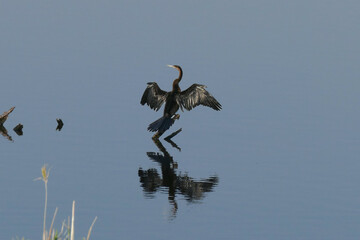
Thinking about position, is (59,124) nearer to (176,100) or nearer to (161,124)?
(161,124)

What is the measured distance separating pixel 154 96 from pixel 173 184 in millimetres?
6014

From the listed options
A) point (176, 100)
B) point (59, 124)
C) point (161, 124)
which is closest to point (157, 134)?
point (161, 124)

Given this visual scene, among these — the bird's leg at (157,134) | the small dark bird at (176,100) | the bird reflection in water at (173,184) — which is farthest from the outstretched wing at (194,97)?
the bird reflection in water at (173,184)

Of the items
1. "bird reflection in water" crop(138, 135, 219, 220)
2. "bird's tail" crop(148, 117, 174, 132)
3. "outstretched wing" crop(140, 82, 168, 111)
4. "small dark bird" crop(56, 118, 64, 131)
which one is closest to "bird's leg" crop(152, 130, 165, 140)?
"bird's tail" crop(148, 117, 174, 132)

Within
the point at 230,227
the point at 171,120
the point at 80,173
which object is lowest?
the point at 230,227

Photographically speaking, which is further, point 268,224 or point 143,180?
point 143,180

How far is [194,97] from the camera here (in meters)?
22.7

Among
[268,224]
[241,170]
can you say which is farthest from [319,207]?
[241,170]

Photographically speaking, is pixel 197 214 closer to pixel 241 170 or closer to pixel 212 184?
pixel 212 184

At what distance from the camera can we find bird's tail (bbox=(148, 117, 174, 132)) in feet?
71.4

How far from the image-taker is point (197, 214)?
609 inches

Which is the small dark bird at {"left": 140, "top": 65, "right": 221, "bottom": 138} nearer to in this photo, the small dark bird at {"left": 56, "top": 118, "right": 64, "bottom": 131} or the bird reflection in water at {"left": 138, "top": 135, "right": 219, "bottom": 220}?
the small dark bird at {"left": 56, "top": 118, "right": 64, "bottom": 131}

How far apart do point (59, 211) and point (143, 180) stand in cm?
301

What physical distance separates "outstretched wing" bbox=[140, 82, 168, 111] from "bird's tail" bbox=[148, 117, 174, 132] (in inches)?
34.8
